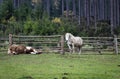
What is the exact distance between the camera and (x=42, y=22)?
32875 millimetres

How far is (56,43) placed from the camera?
80.3 ft

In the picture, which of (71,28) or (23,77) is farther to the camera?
(71,28)

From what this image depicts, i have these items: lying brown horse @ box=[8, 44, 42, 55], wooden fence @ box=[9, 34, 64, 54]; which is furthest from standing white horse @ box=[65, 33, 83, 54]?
lying brown horse @ box=[8, 44, 42, 55]

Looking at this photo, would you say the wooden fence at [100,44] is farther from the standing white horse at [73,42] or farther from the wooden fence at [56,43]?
the standing white horse at [73,42]

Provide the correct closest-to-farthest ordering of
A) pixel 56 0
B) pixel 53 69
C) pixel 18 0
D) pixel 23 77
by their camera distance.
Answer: pixel 23 77 < pixel 53 69 < pixel 18 0 < pixel 56 0

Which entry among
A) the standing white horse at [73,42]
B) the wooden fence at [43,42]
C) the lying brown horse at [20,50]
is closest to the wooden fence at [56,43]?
the wooden fence at [43,42]

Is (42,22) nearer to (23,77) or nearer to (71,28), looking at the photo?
(71,28)

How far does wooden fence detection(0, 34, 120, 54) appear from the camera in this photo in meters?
23.9

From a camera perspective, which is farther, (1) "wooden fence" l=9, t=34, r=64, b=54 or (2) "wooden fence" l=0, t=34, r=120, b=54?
(2) "wooden fence" l=0, t=34, r=120, b=54

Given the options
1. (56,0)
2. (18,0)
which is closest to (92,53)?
(18,0)

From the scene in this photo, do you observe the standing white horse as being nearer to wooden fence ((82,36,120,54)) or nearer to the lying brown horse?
wooden fence ((82,36,120,54))

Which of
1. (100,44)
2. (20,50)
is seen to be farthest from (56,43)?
(20,50)

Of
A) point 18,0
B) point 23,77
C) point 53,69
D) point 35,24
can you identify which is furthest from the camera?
point 18,0

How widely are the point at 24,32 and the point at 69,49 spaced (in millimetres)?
9442
